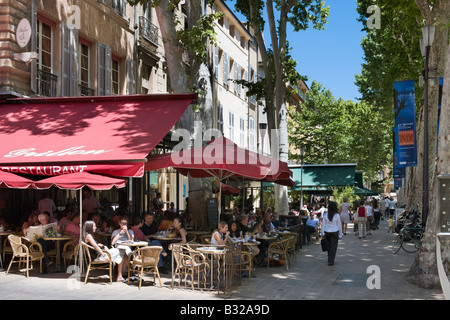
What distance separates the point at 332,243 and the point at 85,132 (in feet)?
21.0

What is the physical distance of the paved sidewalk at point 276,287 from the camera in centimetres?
883

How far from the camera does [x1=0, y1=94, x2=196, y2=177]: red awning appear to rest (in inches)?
429

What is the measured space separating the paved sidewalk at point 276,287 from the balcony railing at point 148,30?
1249 centimetres

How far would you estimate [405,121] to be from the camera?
16359 millimetres

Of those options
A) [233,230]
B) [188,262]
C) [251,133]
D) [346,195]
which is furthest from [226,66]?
[188,262]

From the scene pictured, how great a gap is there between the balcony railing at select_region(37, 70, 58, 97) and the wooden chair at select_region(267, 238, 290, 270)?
7.81 m

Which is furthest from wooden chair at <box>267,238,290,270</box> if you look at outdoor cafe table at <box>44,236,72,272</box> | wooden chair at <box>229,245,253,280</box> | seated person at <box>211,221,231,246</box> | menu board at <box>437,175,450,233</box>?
menu board at <box>437,175,450,233</box>

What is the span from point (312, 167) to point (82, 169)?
19145 mm

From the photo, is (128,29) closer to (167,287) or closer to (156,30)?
(156,30)

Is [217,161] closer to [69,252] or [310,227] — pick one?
[69,252]

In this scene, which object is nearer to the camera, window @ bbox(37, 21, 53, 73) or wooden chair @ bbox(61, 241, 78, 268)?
wooden chair @ bbox(61, 241, 78, 268)

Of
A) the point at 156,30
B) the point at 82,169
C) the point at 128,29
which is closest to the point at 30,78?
the point at 82,169

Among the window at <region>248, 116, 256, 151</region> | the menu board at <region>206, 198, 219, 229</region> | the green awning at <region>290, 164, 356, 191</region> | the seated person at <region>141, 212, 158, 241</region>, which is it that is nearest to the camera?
the seated person at <region>141, 212, 158, 241</region>

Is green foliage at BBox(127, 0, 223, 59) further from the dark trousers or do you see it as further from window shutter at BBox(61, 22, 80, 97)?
the dark trousers
